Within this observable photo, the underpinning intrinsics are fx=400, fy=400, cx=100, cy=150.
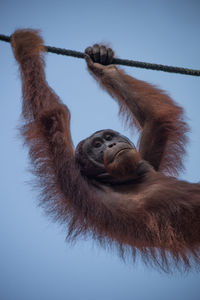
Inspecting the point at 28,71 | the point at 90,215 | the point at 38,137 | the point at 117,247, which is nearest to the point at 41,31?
the point at 28,71

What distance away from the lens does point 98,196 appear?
2998 millimetres

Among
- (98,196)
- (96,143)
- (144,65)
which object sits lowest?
(98,196)

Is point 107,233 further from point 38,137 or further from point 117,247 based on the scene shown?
point 38,137

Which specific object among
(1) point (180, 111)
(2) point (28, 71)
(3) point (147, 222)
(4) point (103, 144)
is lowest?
(3) point (147, 222)

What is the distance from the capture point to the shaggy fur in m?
2.81

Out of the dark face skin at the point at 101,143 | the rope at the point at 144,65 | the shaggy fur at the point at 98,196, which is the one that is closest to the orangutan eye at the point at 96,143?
the dark face skin at the point at 101,143

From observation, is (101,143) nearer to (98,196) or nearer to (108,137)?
(108,137)

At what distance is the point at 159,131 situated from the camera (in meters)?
3.53

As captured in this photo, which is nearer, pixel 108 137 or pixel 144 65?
pixel 144 65

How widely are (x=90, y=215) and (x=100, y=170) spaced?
40cm

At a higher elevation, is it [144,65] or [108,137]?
[144,65]

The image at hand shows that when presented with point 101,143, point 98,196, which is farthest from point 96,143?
point 98,196

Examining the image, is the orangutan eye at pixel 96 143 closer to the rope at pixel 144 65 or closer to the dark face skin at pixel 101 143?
the dark face skin at pixel 101 143

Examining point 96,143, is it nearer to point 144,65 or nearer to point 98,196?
point 98,196
